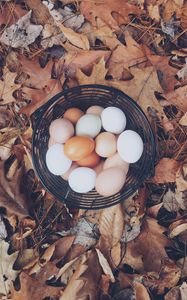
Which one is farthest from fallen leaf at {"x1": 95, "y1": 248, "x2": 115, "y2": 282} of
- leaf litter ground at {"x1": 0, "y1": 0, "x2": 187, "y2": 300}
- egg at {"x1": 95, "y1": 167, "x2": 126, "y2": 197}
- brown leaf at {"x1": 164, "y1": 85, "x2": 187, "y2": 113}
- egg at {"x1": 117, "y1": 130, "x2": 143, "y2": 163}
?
brown leaf at {"x1": 164, "y1": 85, "x2": 187, "y2": 113}

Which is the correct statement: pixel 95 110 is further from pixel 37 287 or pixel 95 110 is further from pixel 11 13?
pixel 37 287

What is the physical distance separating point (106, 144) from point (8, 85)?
43 centimetres

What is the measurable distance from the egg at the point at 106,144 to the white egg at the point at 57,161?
105 millimetres

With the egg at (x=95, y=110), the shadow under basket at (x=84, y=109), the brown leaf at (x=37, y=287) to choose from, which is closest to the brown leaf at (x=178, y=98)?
the shadow under basket at (x=84, y=109)

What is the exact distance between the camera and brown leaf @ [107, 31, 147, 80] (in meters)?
1.61

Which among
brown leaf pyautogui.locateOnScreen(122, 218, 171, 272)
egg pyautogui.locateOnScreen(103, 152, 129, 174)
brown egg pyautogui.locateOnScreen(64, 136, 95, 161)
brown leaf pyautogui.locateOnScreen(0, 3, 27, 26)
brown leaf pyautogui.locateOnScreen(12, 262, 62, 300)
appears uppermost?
brown leaf pyautogui.locateOnScreen(0, 3, 27, 26)

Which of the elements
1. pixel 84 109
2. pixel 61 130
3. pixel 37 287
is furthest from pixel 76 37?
pixel 37 287

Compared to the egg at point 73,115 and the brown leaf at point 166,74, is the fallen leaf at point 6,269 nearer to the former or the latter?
the egg at point 73,115

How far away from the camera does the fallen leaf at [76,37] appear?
163 cm

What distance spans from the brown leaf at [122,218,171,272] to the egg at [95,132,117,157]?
27cm

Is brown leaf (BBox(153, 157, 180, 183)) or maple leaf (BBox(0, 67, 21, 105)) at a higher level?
maple leaf (BBox(0, 67, 21, 105))

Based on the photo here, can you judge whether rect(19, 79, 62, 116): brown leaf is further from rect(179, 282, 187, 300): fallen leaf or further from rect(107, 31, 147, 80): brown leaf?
rect(179, 282, 187, 300): fallen leaf

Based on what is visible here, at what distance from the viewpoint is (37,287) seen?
1.52 metres

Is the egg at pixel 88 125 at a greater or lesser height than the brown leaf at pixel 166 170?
greater
